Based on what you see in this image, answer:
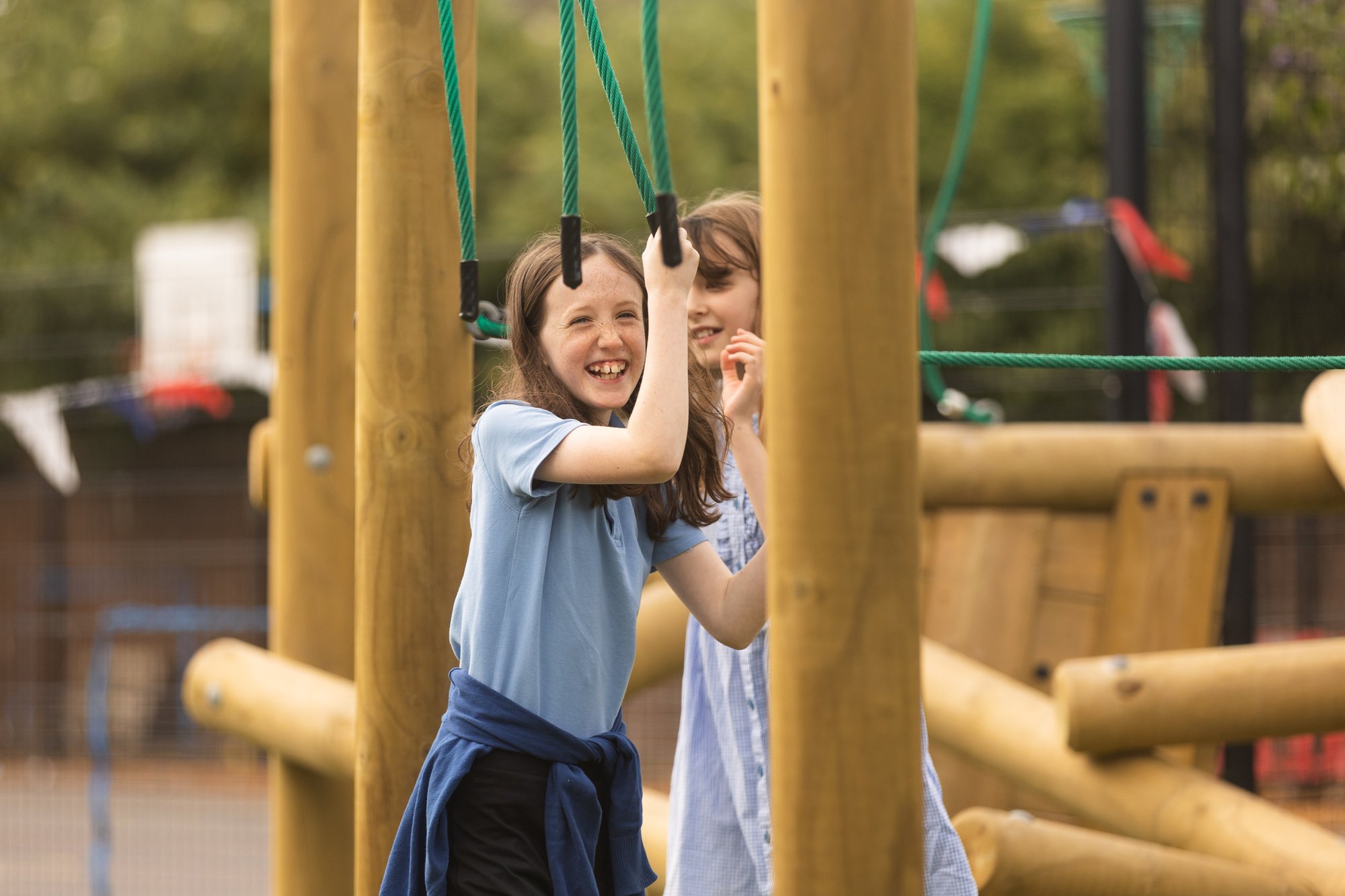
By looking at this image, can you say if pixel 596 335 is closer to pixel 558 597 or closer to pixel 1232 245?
pixel 558 597

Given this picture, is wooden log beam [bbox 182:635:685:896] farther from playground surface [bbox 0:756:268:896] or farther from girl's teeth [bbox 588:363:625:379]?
playground surface [bbox 0:756:268:896]

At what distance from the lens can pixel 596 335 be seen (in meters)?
1.78

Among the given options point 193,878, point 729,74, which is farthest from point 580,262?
point 729,74

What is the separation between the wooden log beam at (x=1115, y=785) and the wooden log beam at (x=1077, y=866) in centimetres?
12

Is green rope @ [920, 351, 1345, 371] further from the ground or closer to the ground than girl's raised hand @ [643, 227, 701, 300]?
closer to the ground

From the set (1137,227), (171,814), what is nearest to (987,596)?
(1137,227)

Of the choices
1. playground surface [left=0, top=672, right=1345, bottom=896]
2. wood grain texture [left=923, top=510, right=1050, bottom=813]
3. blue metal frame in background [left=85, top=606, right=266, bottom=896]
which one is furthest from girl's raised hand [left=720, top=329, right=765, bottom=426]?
blue metal frame in background [left=85, top=606, right=266, bottom=896]

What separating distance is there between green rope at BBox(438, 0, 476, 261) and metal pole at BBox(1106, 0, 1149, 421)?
116 inches

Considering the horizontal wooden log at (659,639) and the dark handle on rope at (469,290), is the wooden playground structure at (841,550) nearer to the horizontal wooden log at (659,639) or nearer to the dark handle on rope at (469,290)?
the horizontal wooden log at (659,639)

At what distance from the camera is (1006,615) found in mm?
3631

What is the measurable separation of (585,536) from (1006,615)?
2113 millimetres

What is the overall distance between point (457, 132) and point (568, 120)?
1.14 feet

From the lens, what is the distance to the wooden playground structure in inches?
56.1

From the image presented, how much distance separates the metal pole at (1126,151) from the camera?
4508mm
